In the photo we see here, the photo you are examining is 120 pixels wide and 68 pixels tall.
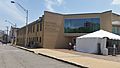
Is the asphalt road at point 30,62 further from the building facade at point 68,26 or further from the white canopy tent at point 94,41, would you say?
the building facade at point 68,26

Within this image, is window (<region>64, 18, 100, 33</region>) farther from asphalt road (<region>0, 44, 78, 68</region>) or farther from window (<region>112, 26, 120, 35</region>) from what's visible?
asphalt road (<region>0, 44, 78, 68</region>)

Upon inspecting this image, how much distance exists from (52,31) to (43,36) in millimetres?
2333

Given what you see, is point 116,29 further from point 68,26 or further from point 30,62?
point 30,62

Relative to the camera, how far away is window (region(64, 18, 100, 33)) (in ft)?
145

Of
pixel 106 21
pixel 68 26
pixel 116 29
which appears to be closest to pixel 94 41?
pixel 106 21

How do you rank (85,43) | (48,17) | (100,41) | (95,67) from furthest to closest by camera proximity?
(48,17) < (85,43) < (100,41) < (95,67)

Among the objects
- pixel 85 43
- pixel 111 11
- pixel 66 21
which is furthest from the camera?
pixel 66 21

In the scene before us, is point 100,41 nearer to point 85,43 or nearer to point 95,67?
point 85,43

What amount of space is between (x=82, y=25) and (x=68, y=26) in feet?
10.5

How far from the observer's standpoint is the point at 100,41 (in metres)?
29.0

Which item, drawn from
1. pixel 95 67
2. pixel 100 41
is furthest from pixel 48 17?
pixel 95 67

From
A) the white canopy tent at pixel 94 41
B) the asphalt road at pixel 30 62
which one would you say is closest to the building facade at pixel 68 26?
the white canopy tent at pixel 94 41

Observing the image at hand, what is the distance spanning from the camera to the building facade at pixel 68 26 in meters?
42.7

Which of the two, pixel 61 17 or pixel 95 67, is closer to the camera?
pixel 95 67
